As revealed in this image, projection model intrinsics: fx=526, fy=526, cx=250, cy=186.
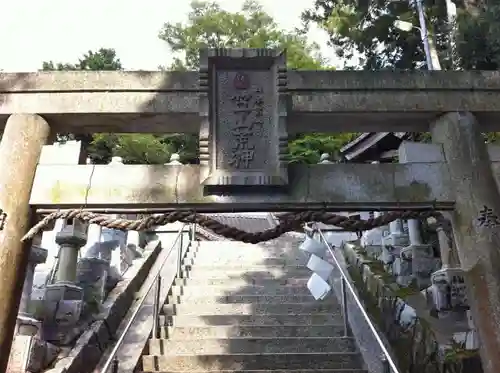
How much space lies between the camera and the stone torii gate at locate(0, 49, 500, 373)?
4023 mm

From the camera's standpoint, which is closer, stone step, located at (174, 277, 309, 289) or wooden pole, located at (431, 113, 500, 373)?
wooden pole, located at (431, 113, 500, 373)

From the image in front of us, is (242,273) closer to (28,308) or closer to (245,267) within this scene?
(245,267)

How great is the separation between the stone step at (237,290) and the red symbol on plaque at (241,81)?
169 inches

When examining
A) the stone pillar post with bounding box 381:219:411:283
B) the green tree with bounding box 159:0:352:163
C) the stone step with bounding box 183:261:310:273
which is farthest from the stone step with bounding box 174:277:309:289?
the green tree with bounding box 159:0:352:163

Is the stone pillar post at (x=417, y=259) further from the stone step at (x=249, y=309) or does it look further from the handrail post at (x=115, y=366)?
the handrail post at (x=115, y=366)

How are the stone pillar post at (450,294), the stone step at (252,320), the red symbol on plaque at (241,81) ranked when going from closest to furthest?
the red symbol on plaque at (241,81)
the stone pillar post at (450,294)
the stone step at (252,320)

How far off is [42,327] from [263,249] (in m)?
5.49

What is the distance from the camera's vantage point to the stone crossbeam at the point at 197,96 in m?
4.38

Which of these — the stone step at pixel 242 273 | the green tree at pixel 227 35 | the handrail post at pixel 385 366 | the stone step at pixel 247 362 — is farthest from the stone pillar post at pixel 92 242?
the green tree at pixel 227 35

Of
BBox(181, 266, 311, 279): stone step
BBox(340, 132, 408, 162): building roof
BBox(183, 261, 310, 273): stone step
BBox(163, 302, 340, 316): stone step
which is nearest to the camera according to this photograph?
BBox(163, 302, 340, 316): stone step

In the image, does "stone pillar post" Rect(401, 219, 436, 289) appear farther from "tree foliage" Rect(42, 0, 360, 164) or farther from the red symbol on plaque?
"tree foliage" Rect(42, 0, 360, 164)

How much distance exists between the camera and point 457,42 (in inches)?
487

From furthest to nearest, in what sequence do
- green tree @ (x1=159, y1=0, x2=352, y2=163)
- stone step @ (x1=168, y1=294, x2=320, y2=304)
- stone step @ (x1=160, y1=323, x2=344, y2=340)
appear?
green tree @ (x1=159, y1=0, x2=352, y2=163) → stone step @ (x1=168, y1=294, x2=320, y2=304) → stone step @ (x1=160, y1=323, x2=344, y2=340)

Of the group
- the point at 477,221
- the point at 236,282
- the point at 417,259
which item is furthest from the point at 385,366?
the point at 236,282
